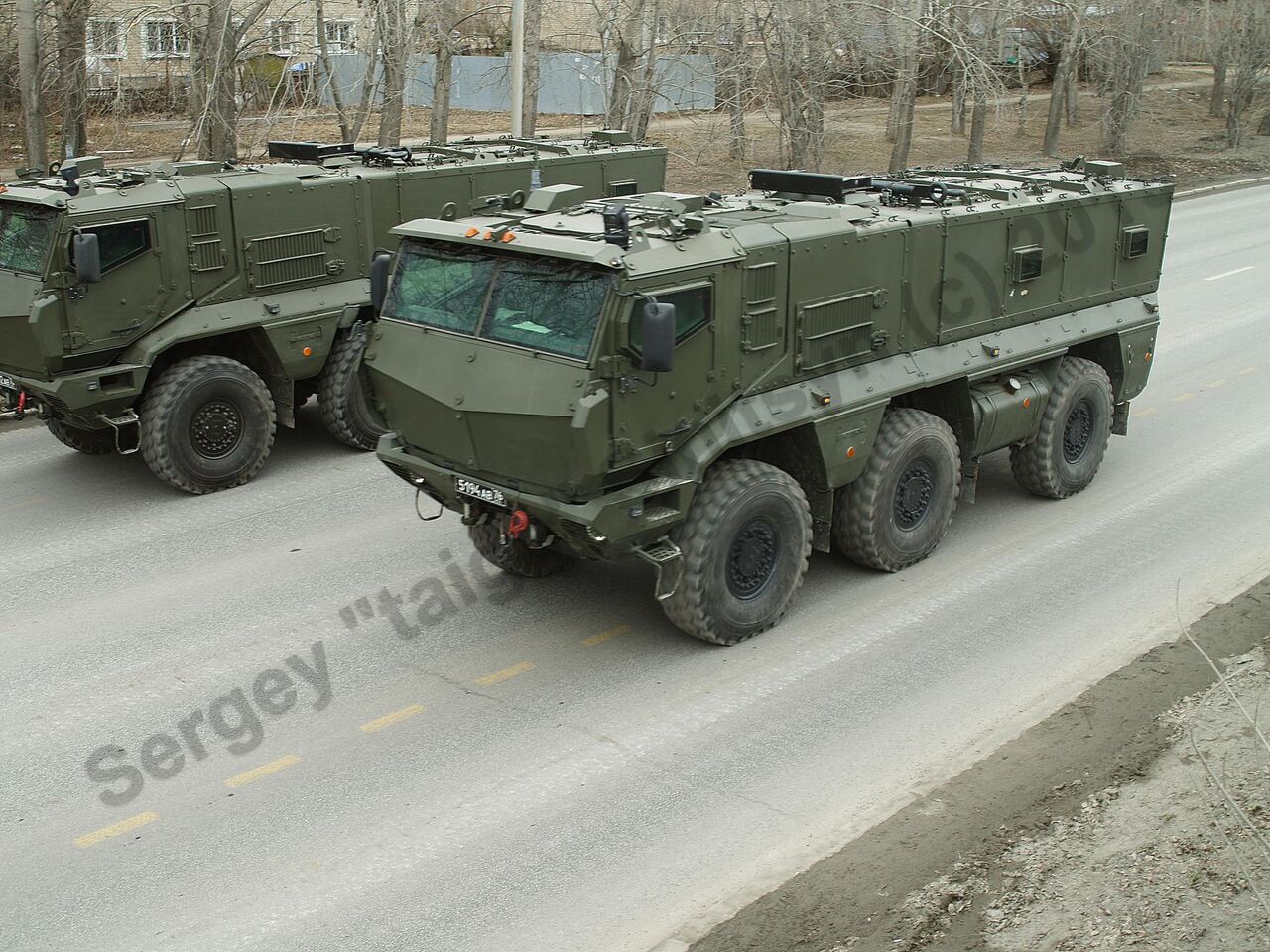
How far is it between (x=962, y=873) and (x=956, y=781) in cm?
91

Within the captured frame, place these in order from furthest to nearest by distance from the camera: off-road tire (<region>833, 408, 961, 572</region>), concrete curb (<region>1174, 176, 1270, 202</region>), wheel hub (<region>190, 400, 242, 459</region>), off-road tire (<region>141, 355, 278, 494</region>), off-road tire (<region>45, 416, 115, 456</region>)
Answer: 1. concrete curb (<region>1174, 176, 1270, 202</region>)
2. off-road tire (<region>45, 416, 115, 456</region>)
3. wheel hub (<region>190, 400, 242, 459</region>)
4. off-road tire (<region>141, 355, 278, 494</region>)
5. off-road tire (<region>833, 408, 961, 572</region>)

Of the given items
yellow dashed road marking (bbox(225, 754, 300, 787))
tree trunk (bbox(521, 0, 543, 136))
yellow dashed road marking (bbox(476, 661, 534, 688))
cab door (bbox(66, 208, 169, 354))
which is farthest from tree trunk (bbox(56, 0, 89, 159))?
yellow dashed road marking (bbox(225, 754, 300, 787))

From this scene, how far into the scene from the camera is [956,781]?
23.0ft

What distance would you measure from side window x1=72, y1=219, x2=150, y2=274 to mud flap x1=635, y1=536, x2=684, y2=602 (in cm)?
556

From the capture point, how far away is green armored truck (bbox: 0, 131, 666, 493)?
11.0 m

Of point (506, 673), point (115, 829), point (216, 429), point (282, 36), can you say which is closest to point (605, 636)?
point (506, 673)

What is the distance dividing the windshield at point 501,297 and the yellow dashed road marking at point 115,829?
322 centimetres

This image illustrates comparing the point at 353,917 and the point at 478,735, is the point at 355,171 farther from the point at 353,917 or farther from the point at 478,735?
the point at 353,917

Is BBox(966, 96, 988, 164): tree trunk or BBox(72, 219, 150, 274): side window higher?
BBox(966, 96, 988, 164): tree trunk

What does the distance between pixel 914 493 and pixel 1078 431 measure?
2252 mm

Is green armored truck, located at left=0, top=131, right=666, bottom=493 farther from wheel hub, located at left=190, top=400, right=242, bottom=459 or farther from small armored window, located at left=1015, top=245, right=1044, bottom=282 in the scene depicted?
small armored window, located at left=1015, top=245, right=1044, bottom=282

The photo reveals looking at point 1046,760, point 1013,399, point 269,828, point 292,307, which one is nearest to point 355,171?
point 292,307

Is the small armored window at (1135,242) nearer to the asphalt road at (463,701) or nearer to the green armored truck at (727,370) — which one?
the green armored truck at (727,370)

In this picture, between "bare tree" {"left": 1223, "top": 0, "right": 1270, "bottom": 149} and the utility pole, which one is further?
"bare tree" {"left": 1223, "top": 0, "right": 1270, "bottom": 149}
